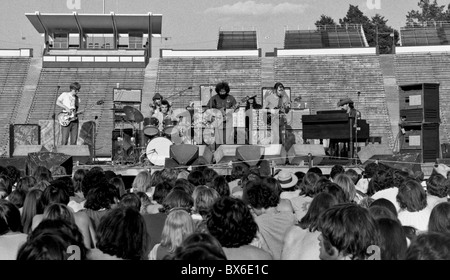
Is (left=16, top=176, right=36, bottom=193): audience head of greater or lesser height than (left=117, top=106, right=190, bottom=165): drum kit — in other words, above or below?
Result: below

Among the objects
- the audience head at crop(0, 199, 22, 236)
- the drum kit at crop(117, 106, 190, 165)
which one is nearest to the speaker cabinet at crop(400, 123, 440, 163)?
the drum kit at crop(117, 106, 190, 165)

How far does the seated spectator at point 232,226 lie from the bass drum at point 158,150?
12807 millimetres

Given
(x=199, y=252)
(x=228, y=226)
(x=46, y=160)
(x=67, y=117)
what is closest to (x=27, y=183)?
(x=228, y=226)

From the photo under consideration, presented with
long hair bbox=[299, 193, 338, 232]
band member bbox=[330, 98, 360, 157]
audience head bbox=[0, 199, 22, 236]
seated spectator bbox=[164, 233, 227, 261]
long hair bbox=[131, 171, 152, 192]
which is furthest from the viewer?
band member bbox=[330, 98, 360, 157]

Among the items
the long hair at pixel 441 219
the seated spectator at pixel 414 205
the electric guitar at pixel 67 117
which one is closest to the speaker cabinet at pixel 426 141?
the electric guitar at pixel 67 117

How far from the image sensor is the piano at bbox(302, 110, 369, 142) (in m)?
18.7

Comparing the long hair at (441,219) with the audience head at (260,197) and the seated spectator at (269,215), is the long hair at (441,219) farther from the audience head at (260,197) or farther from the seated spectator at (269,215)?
the audience head at (260,197)

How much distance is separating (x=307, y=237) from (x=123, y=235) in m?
1.35

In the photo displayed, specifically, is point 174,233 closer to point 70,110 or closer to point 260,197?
point 260,197

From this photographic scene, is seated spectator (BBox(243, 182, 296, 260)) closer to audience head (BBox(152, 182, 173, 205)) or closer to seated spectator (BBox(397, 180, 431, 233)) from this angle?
seated spectator (BBox(397, 180, 431, 233))

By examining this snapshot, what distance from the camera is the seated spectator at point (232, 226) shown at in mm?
5082

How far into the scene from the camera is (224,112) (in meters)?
18.8

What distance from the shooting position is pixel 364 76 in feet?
134

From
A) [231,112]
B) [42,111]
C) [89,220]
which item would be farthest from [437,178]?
[42,111]
